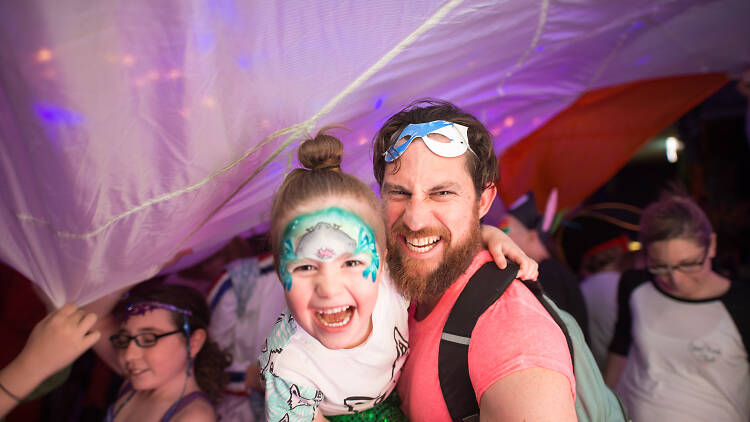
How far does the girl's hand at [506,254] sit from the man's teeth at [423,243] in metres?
Answer: 0.23

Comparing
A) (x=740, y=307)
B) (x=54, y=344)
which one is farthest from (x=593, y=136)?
(x=54, y=344)

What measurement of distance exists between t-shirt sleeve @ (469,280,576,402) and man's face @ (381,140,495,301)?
270 mm

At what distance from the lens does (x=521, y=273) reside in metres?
1.78

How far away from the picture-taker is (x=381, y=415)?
72.7 inches

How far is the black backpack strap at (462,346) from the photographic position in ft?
5.26

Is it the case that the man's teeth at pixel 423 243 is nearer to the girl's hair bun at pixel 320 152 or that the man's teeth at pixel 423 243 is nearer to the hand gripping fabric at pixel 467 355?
the hand gripping fabric at pixel 467 355

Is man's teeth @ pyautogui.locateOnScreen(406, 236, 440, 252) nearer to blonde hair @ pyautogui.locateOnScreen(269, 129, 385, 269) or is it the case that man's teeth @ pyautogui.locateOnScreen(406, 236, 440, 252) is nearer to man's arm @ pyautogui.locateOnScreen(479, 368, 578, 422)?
blonde hair @ pyautogui.locateOnScreen(269, 129, 385, 269)

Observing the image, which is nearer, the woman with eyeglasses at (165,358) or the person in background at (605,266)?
the woman with eyeglasses at (165,358)

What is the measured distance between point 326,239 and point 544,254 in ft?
8.41

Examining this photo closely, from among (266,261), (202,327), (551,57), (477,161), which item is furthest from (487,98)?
(202,327)

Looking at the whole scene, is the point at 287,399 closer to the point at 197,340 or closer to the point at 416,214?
the point at 416,214

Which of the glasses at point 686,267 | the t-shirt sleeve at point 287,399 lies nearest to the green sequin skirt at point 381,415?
the t-shirt sleeve at point 287,399

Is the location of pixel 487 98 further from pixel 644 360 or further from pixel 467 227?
pixel 644 360

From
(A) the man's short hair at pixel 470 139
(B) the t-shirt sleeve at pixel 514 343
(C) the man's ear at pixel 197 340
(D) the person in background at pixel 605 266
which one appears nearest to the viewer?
(B) the t-shirt sleeve at pixel 514 343
